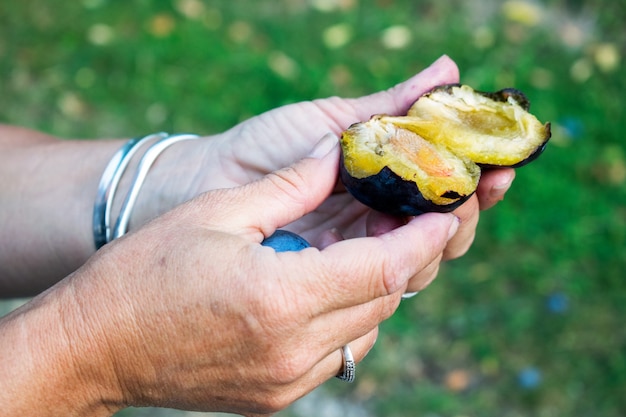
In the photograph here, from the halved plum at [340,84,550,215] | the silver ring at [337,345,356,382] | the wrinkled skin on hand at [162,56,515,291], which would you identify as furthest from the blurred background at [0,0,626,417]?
the halved plum at [340,84,550,215]

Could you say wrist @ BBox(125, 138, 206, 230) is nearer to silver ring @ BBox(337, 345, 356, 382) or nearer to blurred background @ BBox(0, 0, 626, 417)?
silver ring @ BBox(337, 345, 356, 382)

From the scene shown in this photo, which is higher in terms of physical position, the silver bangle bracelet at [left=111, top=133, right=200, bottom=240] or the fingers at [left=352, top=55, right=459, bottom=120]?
the fingers at [left=352, top=55, right=459, bottom=120]

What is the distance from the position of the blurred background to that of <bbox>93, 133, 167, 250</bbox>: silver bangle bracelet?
1041 mm

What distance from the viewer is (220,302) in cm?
147

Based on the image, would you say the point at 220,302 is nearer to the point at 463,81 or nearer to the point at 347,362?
the point at 347,362

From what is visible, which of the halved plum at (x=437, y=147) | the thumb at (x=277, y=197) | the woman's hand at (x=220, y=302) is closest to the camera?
the woman's hand at (x=220, y=302)

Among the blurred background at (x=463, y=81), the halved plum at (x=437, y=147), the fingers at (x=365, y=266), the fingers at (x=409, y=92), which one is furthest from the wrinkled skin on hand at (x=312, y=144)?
the blurred background at (x=463, y=81)

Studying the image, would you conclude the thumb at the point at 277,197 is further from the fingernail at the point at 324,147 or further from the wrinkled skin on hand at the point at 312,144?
the wrinkled skin on hand at the point at 312,144

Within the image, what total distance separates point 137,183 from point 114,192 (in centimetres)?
9

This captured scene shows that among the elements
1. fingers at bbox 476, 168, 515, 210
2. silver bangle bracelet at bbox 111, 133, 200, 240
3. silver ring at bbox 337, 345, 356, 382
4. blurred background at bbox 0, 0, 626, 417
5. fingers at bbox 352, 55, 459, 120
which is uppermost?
fingers at bbox 352, 55, 459, 120

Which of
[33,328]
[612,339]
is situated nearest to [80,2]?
[33,328]

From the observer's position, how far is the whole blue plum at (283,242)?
1679 millimetres

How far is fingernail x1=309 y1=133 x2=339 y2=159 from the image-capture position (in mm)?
1813

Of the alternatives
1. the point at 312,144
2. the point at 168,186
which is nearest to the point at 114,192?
the point at 168,186
